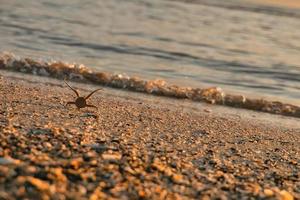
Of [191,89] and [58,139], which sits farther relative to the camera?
[191,89]

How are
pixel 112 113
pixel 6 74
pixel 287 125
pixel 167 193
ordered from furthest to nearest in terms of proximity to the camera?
pixel 6 74 → pixel 287 125 → pixel 112 113 → pixel 167 193

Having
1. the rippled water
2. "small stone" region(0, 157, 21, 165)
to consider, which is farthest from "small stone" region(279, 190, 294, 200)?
the rippled water

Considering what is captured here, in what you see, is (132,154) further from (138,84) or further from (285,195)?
(138,84)

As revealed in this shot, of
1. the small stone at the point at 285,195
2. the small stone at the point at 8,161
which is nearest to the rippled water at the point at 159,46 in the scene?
the small stone at the point at 285,195

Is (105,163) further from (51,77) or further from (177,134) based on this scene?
(51,77)

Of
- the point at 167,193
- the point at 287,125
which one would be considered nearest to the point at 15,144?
the point at 167,193

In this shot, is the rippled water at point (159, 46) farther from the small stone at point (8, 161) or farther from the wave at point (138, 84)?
the small stone at point (8, 161)
